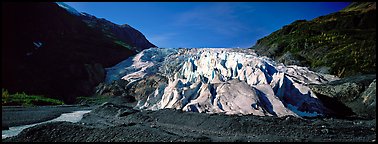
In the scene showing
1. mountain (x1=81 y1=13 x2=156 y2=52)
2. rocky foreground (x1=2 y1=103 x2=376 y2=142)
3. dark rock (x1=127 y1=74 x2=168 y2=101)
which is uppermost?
mountain (x1=81 y1=13 x2=156 y2=52)

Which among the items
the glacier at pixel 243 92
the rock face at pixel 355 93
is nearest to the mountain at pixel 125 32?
the glacier at pixel 243 92

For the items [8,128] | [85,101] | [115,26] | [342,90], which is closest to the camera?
[8,128]

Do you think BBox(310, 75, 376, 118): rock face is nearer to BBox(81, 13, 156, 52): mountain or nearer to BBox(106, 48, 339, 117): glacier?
BBox(106, 48, 339, 117): glacier

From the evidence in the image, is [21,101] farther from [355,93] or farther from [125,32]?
[125,32]

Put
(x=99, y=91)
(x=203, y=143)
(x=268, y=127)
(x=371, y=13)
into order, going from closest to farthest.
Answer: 1. (x=203, y=143)
2. (x=268, y=127)
3. (x=99, y=91)
4. (x=371, y=13)

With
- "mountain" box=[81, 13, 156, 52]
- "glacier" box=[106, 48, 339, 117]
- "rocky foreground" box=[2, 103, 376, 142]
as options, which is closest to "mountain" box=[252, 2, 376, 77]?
"glacier" box=[106, 48, 339, 117]

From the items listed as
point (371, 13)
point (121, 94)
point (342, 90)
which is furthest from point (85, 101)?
point (371, 13)

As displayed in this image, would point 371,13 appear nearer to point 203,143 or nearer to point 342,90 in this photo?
point 342,90
